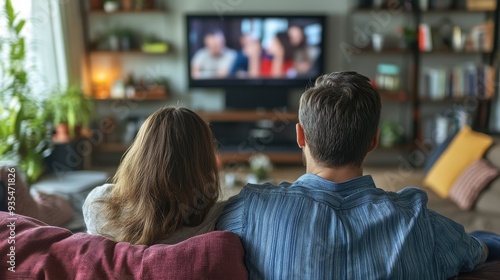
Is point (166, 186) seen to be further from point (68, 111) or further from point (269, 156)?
point (269, 156)

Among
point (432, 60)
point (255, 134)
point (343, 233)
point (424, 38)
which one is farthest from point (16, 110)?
point (432, 60)

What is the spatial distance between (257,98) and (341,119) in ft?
12.6

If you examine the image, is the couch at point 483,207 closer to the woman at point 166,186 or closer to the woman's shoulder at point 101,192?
the woman at point 166,186

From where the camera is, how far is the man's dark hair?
4.31 ft

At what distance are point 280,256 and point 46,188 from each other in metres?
2.77

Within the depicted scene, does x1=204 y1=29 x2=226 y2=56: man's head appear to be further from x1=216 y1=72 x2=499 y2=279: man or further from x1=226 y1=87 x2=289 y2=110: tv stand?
x1=216 y1=72 x2=499 y2=279: man

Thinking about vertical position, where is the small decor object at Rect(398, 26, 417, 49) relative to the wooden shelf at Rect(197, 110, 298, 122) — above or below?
above

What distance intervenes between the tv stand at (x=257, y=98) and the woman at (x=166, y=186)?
3.71m

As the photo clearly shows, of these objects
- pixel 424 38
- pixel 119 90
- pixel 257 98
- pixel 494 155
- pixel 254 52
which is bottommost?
pixel 494 155

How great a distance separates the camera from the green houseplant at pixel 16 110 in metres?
3.28

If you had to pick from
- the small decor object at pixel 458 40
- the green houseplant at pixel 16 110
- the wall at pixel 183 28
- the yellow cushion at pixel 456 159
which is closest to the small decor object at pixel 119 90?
the wall at pixel 183 28

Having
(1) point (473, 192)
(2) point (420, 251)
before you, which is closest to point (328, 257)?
(2) point (420, 251)

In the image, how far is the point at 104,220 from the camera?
4.70 feet

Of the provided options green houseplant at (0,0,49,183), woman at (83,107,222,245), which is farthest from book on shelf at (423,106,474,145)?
woman at (83,107,222,245)
